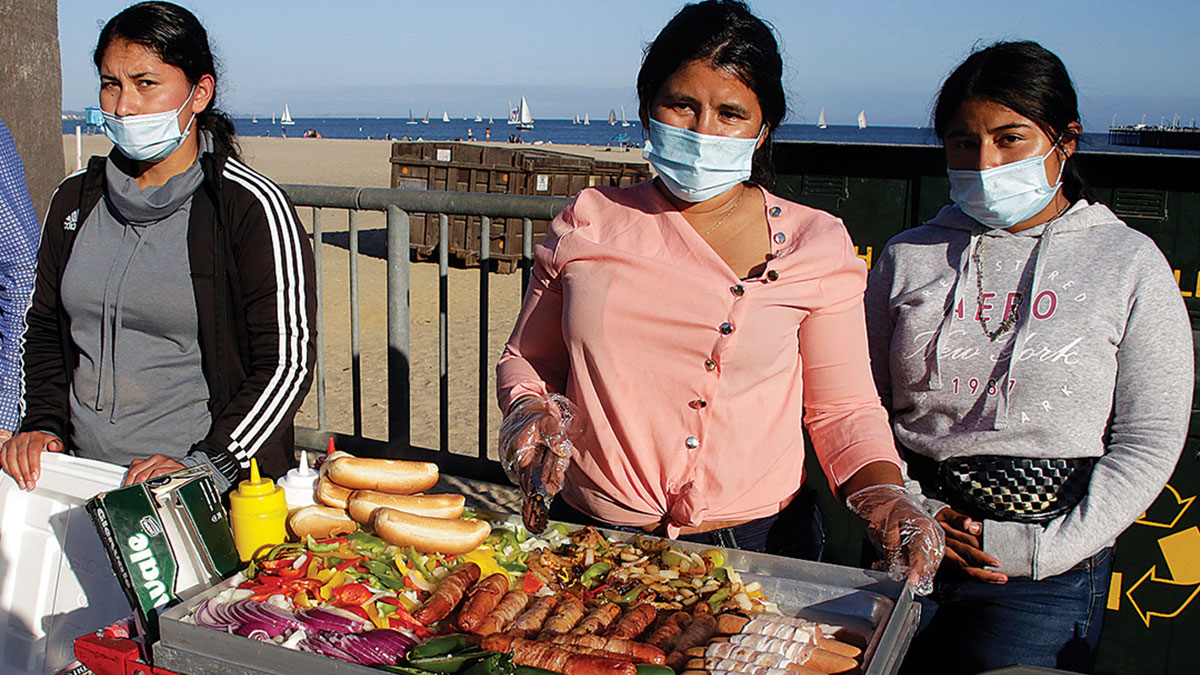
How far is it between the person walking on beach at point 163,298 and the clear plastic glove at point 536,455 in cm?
97

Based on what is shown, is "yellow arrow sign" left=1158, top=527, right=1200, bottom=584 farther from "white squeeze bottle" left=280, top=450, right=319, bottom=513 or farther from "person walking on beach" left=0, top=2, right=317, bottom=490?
"person walking on beach" left=0, top=2, right=317, bottom=490

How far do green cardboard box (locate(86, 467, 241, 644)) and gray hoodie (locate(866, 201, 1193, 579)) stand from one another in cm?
181

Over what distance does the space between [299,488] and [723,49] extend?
152 centimetres

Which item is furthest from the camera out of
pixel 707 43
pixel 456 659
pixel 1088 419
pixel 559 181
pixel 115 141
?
pixel 559 181

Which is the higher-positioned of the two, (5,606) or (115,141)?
(115,141)

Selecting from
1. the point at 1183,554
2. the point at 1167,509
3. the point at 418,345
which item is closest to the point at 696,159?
the point at 1167,509

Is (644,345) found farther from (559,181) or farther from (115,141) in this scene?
(559,181)

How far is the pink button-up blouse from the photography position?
223cm

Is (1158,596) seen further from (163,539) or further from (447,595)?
(163,539)

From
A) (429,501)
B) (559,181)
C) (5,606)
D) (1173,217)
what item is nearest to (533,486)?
(429,501)

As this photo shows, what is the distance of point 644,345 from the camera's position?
7.44 feet

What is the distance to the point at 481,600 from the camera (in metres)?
1.97

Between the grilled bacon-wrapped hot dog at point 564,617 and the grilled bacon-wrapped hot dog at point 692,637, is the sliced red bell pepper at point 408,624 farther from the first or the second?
the grilled bacon-wrapped hot dog at point 692,637

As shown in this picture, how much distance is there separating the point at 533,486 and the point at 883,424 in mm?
879
